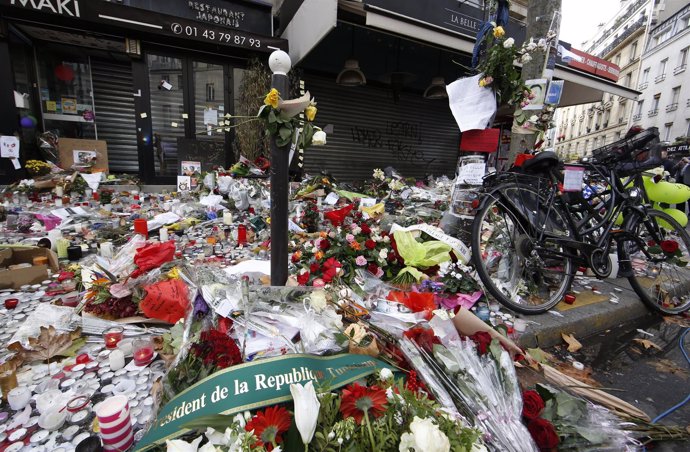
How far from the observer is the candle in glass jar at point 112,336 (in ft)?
5.95

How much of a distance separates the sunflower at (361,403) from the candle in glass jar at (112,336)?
1.58 meters

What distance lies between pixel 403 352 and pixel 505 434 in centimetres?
46

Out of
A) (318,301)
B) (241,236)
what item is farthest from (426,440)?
(241,236)

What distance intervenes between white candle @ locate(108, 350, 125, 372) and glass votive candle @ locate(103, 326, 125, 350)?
0.65ft

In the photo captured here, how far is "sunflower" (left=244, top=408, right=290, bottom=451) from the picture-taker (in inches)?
34.5

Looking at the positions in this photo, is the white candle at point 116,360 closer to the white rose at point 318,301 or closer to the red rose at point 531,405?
the white rose at point 318,301


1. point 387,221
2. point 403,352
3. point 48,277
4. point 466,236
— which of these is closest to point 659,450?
point 403,352

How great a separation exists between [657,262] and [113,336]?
4810 millimetres

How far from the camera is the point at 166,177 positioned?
6.65m

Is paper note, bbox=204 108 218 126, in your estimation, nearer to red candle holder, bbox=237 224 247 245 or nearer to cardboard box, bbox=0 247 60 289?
red candle holder, bbox=237 224 247 245

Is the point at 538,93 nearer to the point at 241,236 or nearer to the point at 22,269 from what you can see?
the point at 241,236

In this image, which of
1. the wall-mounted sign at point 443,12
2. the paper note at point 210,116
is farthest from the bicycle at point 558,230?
the paper note at point 210,116

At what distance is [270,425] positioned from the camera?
0.92 m

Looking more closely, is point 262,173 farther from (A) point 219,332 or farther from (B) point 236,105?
(A) point 219,332
